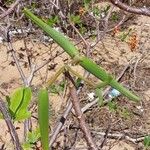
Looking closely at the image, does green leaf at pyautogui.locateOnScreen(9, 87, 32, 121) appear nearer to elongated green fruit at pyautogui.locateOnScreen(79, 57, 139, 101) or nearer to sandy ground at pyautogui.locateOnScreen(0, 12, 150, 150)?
elongated green fruit at pyautogui.locateOnScreen(79, 57, 139, 101)

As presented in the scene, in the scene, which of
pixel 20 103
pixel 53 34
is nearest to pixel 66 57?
pixel 20 103

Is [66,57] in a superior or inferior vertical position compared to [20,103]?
superior

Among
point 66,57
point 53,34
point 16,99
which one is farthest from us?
point 66,57

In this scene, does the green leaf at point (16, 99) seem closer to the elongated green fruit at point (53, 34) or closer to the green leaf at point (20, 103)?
the green leaf at point (20, 103)

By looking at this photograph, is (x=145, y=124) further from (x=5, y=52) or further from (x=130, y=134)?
(x=5, y=52)

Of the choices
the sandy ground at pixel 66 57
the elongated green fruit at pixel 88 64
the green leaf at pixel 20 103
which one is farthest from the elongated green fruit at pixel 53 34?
the sandy ground at pixel 66 57

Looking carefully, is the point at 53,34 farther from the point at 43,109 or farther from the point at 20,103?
the point at 20,103

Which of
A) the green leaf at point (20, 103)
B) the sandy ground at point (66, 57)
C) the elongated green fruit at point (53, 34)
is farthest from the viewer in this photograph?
the sandy ground at point (66, 57)

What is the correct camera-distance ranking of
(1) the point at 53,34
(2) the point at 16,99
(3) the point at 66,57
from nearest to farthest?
(1) the point at 53,34, (2) the point at 16,99, (3) the point at 66,57

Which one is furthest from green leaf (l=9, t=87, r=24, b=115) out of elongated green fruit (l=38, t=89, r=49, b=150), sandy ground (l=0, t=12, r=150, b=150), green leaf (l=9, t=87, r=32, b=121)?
sandy ground (l=0, t=12, r=150, b=150)

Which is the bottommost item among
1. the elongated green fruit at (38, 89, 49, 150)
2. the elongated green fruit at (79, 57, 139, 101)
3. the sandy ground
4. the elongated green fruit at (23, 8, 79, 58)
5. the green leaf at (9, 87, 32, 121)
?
the elongated green fruit at (38, 89, 49, 150)

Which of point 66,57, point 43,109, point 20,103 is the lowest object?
point 43,109
